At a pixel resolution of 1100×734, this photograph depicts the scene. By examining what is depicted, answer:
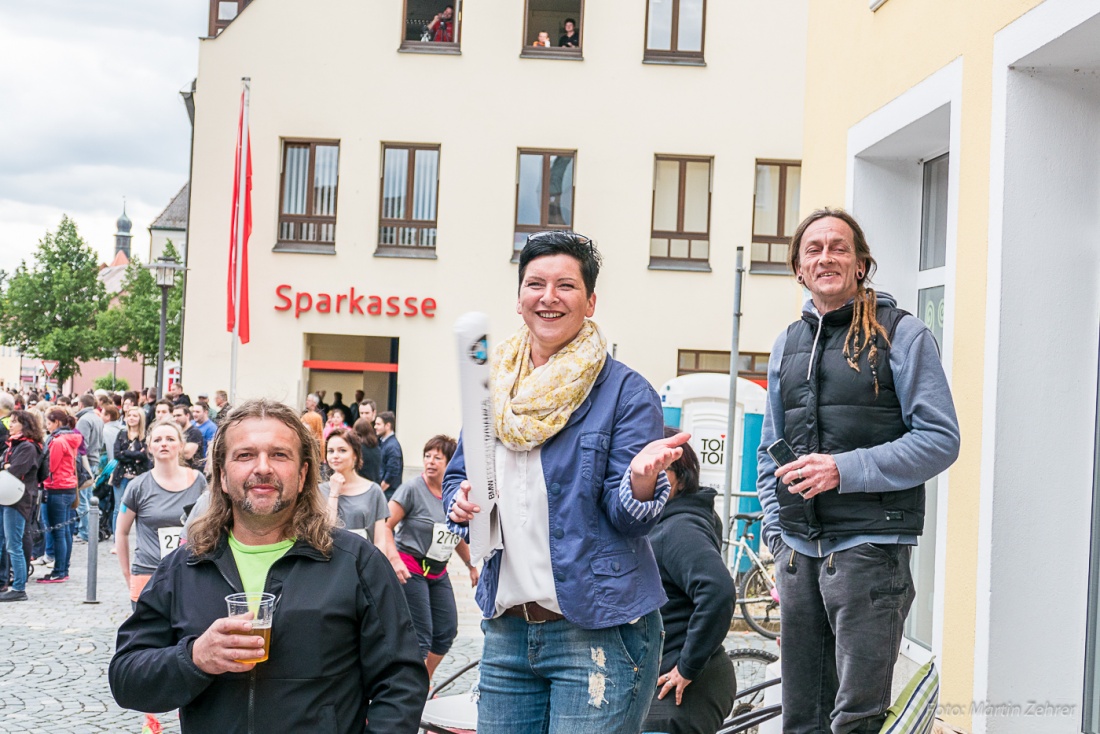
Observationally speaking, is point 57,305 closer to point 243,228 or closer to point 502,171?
point 502,171

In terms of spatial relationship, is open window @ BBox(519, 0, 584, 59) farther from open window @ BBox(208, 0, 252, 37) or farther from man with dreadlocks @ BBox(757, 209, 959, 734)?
man with dreadlocks @ BBox(757, 209, 959, 734)

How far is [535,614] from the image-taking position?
3.29m

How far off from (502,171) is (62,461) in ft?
40.6

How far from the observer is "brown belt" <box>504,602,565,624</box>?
327cm

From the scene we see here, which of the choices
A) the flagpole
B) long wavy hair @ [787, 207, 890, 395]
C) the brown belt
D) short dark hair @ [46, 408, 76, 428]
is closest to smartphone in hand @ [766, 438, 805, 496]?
long wavy hair @ [787, 207, 890, 395]

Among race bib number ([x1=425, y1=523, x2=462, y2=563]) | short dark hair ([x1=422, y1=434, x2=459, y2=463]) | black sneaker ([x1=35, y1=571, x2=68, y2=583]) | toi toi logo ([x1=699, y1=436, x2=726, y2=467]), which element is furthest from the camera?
black sneaker ([x1=35, y1=571, x2=68, y2=583])

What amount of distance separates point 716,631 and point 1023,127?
8.58 ft

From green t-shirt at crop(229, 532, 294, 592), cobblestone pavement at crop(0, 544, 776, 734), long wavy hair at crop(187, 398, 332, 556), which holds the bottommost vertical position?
cobblestone pavement at crop(0, 544, 776, 734)

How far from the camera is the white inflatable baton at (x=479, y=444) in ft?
10.2

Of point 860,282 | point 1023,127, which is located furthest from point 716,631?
point 1023,127

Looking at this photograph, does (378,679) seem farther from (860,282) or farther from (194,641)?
(860,282)

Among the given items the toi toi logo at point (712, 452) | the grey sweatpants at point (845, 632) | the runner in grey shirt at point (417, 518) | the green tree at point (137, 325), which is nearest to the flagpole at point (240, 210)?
the toi toi logo at point (712, 452)

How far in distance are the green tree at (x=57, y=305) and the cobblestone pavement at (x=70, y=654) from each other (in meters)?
50.3

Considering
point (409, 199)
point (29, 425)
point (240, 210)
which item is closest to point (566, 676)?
point (29, 425)
